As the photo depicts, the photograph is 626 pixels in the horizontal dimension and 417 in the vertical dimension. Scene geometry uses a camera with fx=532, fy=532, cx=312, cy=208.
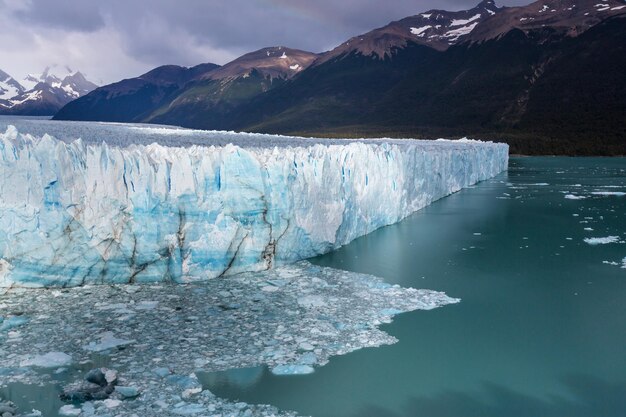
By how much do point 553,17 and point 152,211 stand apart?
91360 millimetres

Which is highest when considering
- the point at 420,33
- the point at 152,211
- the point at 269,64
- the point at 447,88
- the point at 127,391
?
the point at 420,33

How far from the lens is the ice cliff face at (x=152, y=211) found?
6910 millimetres

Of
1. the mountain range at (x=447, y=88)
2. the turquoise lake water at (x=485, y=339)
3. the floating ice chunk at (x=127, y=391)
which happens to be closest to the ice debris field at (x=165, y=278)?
the floating ice chunk at (x=127, y=391)

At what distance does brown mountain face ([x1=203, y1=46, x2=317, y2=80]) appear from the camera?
126562 mm

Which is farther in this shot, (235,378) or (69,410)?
(235,378)

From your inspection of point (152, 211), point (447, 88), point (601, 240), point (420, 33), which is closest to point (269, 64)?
point (420, 33)

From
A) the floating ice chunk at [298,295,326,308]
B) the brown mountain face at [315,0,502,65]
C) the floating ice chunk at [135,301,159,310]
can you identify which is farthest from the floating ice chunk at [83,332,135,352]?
the brown mountain face at [315,0,502,65]

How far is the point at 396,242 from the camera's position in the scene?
1082cm

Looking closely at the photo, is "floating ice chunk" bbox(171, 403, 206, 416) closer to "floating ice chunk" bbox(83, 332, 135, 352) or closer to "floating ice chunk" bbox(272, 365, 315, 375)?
"floating ice chunk" bbox(272, 365, 315, 375)

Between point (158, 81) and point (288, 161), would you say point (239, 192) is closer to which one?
point (288, 161)

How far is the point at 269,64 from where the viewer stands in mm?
132000

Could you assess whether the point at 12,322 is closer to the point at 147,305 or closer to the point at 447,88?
the point at 147,305

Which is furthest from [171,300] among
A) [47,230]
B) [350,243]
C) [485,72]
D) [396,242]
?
[485,72]

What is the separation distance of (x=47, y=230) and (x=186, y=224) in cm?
180
